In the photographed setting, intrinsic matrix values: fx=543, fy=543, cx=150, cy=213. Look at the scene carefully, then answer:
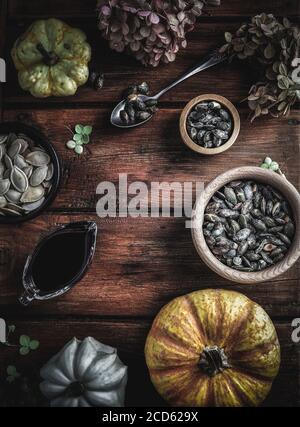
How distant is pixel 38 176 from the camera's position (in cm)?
146

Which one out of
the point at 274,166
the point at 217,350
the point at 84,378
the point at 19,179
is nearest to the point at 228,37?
the point at 274,166

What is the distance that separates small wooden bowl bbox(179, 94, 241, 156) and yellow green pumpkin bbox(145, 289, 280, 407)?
1.26 feet

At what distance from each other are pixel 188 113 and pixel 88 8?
16.8 inches

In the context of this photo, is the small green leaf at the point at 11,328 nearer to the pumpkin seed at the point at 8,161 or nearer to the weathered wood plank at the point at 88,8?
the pumpkin seed at the point at 8,161

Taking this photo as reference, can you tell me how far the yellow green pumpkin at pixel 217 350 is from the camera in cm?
136

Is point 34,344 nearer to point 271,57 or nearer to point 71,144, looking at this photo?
point 71,144

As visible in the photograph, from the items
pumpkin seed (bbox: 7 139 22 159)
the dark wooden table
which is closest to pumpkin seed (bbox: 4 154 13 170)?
pumpkin seed (bbox: 7 139 22 159)

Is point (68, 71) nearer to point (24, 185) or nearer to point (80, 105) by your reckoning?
point (80, 105)

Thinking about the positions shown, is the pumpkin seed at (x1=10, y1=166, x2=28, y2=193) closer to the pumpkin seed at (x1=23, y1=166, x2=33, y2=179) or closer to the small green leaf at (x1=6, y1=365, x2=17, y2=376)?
the pumpkin seed at (x1=23, y1=166, x2=33, y2=179)

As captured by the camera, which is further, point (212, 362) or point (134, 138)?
point (134, 138)

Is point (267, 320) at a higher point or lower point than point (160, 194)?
lower

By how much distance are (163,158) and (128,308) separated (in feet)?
1.42

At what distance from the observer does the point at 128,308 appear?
152cm
